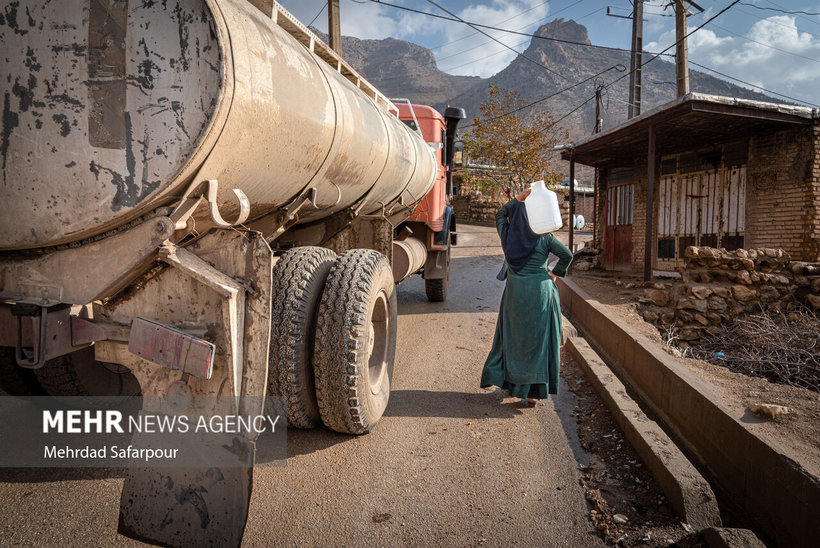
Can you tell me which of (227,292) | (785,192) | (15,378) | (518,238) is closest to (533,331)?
(518,238)

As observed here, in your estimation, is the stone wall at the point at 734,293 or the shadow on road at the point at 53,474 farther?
the stone wall at the point at 734,293

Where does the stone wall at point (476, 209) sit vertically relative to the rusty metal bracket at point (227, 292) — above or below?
above

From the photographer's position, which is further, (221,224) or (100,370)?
(100,370)

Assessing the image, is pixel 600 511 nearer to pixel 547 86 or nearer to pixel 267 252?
pixel 267 252

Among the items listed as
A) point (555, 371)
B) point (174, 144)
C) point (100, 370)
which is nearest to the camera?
point (174, 144)

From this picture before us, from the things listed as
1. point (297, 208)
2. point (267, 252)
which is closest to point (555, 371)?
point (297, 208)

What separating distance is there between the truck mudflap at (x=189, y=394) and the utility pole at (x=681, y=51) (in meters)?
13.9

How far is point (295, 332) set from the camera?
2.53 metres

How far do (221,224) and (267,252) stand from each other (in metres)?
0.20

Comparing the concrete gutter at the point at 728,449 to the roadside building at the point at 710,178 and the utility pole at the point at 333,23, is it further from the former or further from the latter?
the utility pole at the point at 333,23

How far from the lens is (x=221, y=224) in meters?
1.83

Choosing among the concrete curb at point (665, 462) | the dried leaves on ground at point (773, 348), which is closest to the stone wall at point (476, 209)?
the dried leaves on ground at point (773, 348)

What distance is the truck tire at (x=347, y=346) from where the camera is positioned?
2.61 meters

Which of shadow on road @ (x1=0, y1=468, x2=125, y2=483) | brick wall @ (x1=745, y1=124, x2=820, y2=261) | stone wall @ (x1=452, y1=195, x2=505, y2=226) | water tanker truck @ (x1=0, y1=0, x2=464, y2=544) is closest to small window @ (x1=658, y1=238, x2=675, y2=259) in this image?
brick wall @ (x1=745, y1=124, x2=820, y2=261)
